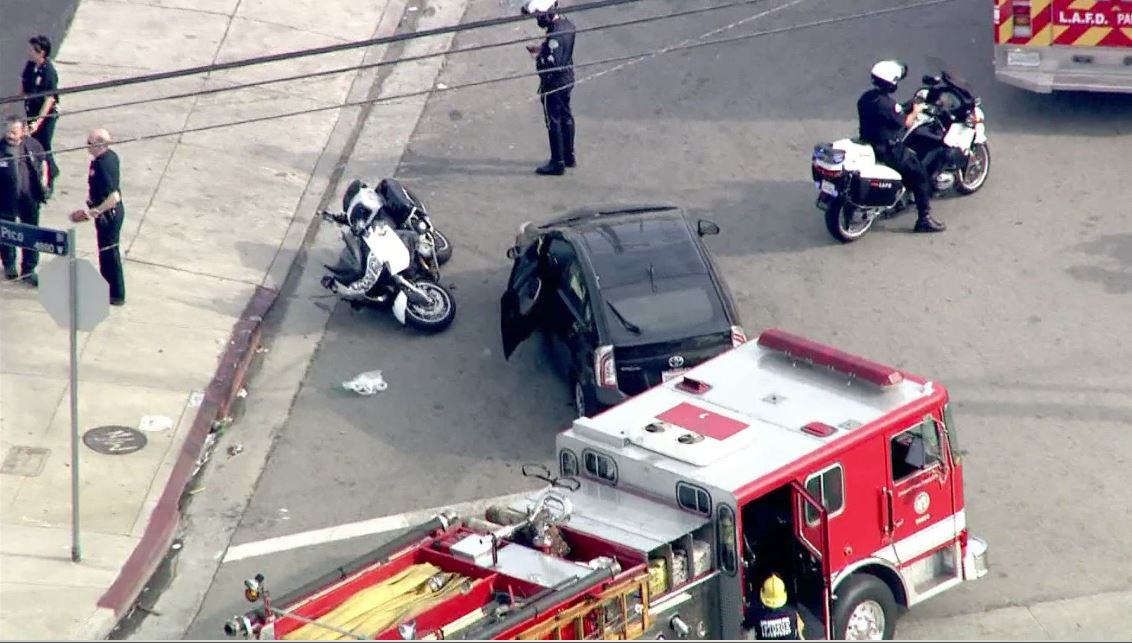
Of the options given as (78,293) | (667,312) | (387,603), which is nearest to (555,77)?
(667,312)

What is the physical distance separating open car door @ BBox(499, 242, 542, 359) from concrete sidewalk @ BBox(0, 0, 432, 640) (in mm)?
1935

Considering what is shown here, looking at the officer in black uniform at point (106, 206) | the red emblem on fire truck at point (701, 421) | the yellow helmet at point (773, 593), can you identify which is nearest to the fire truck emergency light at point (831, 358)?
the red emblem on fire truck at point (701, 421)

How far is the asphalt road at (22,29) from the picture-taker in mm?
22797

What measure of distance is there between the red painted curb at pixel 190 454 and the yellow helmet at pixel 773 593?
4.82 metres

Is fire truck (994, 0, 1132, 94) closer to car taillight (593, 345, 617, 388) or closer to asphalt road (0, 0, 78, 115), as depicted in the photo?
car taillight (593, 345, 617, 388)

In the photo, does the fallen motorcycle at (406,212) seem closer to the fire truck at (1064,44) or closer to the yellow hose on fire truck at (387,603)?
the yellow hose on fire truck at (387,603)

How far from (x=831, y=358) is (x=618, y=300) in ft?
10.00

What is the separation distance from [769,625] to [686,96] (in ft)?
35.3

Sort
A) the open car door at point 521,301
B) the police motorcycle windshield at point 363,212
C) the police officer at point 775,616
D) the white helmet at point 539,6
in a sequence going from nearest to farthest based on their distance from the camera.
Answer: the police officer at point 775,616, the open car door at point 521,301, the police motorcycle windshield at point 363,212, the white helmet at point 539,6

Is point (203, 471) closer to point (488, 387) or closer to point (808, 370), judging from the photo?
point (488, 387)

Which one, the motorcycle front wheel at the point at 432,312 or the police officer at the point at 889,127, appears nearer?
the motorcycle front wheel at the point at 432,312

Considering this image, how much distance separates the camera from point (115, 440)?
1764 centimetres

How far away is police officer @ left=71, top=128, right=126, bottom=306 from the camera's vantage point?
742 inches

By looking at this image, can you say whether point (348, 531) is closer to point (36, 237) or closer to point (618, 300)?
point (618, 300)
